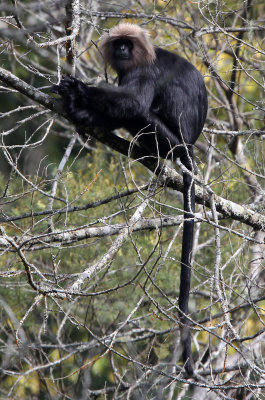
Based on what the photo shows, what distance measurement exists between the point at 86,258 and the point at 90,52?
11.2ft

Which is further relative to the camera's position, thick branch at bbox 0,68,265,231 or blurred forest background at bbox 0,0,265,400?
blurred forest background at bbox 0,0,265,400

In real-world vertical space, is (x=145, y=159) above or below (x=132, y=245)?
above

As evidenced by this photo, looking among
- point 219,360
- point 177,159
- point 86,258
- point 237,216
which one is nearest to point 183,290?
point 237,216

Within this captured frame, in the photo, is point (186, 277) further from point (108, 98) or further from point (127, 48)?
point (127, 48)

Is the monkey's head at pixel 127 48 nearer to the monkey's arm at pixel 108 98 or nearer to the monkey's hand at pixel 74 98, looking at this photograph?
the monkey's arm at pixel 108 98

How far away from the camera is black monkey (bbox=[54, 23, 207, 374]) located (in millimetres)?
3738

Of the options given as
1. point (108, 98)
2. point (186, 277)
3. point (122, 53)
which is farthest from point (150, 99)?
point (186, 277)

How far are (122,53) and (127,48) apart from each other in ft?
0.24

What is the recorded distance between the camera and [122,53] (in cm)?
436

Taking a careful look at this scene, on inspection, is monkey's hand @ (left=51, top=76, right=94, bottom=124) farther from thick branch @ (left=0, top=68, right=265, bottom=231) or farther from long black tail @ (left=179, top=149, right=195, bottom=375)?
long black tail @ (left=179, top=149, right=195, bottom=375)

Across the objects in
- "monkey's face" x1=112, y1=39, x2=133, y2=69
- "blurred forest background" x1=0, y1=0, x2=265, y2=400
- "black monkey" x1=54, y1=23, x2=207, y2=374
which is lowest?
"blurred forest background" x1=0, y1=0, x2=265, y2=400

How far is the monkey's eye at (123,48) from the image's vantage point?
4352mm

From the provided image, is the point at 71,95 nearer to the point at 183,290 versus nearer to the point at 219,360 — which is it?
the point at 183,290

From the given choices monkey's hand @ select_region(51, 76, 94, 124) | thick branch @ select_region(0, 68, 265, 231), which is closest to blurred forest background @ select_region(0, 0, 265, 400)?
thick branch @ select_region(0, 68, 265, 231)
